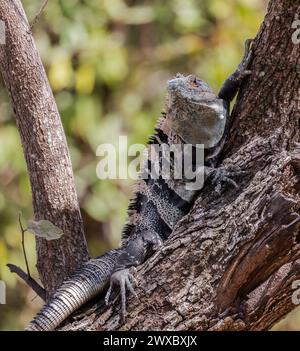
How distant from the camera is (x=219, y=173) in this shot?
3422mm

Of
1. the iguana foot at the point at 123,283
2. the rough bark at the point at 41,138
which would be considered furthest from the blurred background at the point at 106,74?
the iguana foot at the point at 123,283

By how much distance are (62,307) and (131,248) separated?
57cm

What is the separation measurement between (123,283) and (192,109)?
48.4 inches

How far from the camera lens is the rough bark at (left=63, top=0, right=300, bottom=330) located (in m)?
3.09

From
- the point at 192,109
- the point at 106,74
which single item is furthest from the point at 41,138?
the point at 106,74

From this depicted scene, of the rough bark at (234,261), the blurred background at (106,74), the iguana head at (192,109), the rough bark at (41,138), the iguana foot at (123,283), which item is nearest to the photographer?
the rough bark at (234,261)

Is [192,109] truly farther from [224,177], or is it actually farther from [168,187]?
[224,177]

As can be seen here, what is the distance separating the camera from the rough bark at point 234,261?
3.09 m

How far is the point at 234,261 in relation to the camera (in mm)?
3109

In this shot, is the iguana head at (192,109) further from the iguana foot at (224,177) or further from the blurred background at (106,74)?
the blurred background at (106,74)

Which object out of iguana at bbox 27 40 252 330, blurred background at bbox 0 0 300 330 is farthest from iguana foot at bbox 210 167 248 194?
blurred background at bbox 0 0 300 330

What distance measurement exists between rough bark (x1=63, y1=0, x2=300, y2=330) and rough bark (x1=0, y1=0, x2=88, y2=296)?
1.27 ft
